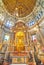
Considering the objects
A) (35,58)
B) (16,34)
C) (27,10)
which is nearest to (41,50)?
(35,58)

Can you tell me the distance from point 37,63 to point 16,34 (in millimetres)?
9164

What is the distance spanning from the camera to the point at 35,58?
46.9 feet

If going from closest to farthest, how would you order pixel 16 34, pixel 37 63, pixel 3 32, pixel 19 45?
pixel 37 63, pixel 19 45, pixel 16 34, pixel 3 32

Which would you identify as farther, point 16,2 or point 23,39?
point 16,2

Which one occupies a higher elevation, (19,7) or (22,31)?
(19,7)

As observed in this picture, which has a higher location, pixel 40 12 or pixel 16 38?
pixel 40 12

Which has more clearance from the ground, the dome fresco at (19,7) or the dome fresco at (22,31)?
the dome fresco at (19,7)

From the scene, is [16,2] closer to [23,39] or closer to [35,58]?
[23,39]

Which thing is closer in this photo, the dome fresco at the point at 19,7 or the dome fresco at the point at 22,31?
the dome fresco at the point at 22,31

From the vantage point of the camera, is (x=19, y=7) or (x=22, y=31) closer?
(x=22, y=31)

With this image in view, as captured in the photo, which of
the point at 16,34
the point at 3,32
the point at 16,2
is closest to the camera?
the point at 16,34

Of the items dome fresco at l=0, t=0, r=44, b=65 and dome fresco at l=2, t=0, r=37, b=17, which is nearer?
dome fresco at l=0, t=0, r=44, b=65

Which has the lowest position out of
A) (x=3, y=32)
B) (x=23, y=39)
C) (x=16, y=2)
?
(x=23, y=39)

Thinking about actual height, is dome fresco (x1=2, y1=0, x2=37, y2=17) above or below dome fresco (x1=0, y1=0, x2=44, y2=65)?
above
